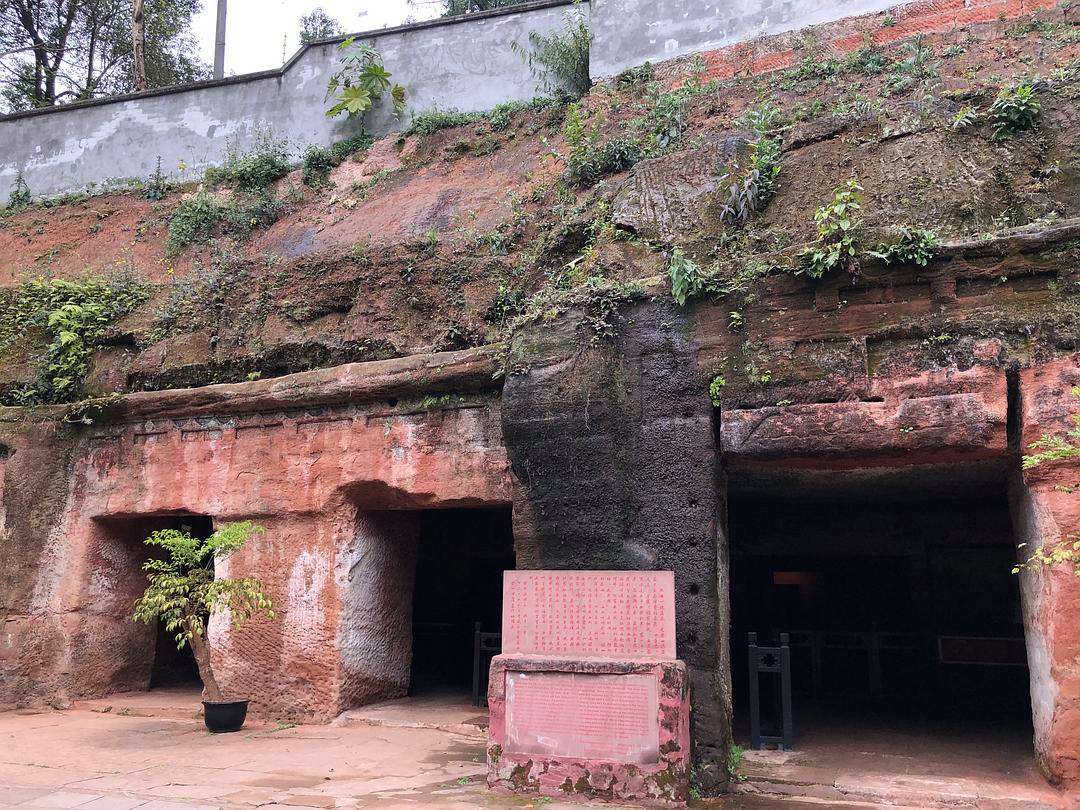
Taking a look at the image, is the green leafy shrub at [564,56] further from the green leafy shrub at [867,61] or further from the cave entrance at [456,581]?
the cave entrance at [456,581]

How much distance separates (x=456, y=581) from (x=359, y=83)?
8431 millimetres

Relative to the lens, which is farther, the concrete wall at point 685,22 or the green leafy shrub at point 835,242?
the concrete wall at point 685,22

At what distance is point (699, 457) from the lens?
5.84 m

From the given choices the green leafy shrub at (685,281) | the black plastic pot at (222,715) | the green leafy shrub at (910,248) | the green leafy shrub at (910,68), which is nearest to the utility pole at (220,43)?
the green leafy shrub at (910,68)

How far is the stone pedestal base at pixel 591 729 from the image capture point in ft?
16.8

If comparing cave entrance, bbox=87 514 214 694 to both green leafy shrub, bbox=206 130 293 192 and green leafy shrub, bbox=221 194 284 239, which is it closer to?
green leafy shrub, bbox=221 194 284 239

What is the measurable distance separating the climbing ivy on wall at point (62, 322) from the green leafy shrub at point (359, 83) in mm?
5384

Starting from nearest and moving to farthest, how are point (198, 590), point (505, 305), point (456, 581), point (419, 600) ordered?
point (198, 590) → point (505, 305) → point (456, 581) → point (419, 600)

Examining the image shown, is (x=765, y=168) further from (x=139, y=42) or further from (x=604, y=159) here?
(x=139, y=42)

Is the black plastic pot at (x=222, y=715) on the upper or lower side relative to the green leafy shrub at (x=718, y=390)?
lower

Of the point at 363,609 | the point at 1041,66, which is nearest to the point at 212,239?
the point at 363,609

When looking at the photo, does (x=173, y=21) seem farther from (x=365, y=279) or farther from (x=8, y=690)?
(x=8, y=690)

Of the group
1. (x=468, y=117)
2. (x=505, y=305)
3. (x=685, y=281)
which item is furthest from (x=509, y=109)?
(x=685, y=281)

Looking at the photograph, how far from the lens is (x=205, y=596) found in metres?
7.08
